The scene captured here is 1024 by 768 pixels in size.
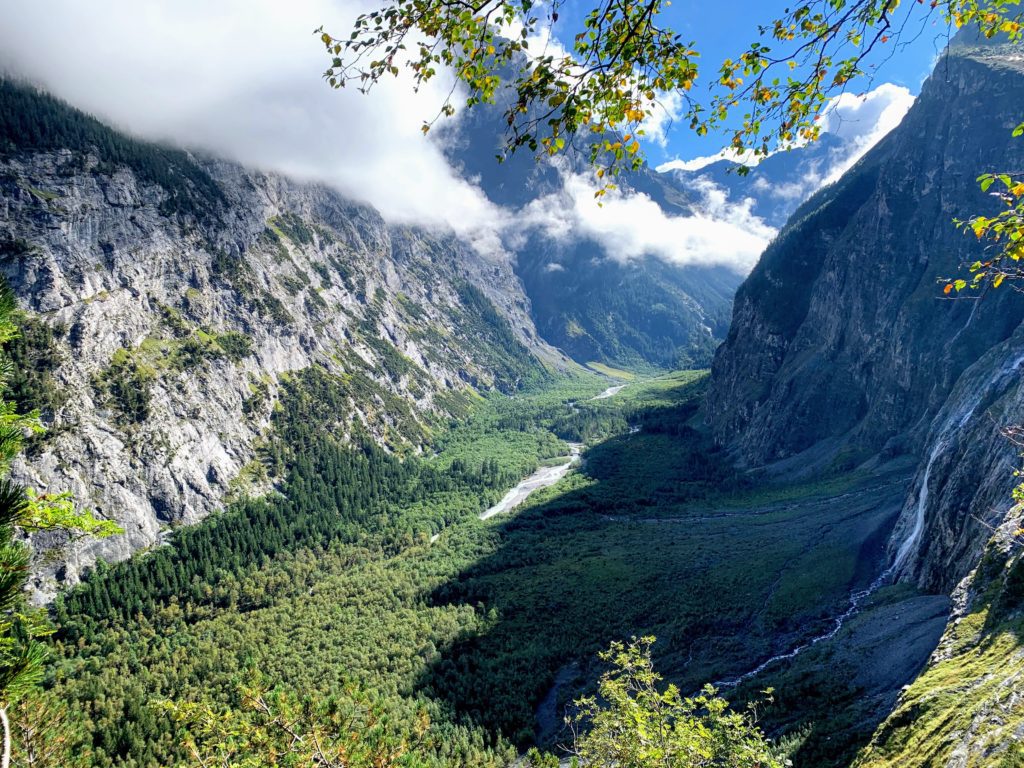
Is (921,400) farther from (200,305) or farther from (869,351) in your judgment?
(200,305)

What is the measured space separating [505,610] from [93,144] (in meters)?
173

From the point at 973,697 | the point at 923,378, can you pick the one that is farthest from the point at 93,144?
the point at 923,378

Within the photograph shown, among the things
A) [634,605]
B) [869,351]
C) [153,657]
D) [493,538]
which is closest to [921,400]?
[869,351]

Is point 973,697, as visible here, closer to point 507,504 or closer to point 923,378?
point 923,378

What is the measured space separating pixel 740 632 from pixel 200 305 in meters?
164

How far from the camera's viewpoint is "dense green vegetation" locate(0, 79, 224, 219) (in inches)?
5418

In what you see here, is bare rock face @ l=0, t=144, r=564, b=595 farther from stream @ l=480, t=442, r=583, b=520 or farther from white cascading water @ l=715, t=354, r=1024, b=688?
white cascading water @ l=715, t=354, r=1024, b=688

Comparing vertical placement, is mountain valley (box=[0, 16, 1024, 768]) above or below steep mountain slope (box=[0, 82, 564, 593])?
below

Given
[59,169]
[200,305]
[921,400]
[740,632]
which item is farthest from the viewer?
[200,305]

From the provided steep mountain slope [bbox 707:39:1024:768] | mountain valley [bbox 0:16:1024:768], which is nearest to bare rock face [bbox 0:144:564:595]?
mountain valley [bbox 0:16:1024:768]

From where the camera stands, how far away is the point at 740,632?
6050 centimetres

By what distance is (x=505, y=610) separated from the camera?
257 feet

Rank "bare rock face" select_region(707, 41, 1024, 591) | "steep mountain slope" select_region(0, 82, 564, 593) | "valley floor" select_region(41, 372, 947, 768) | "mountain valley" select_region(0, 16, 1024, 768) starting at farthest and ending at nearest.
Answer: "steep mountain slope" select_region(0, 82, 564, 593) → "bare rock face" select_region(707, 41, 1024, 591) → "valley floor" select_region(41, 372, 947, 768) → "mountain valley" select_region(0, 16, 1024, 768)

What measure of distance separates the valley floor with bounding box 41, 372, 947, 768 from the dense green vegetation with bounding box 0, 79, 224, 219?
10970 cm
